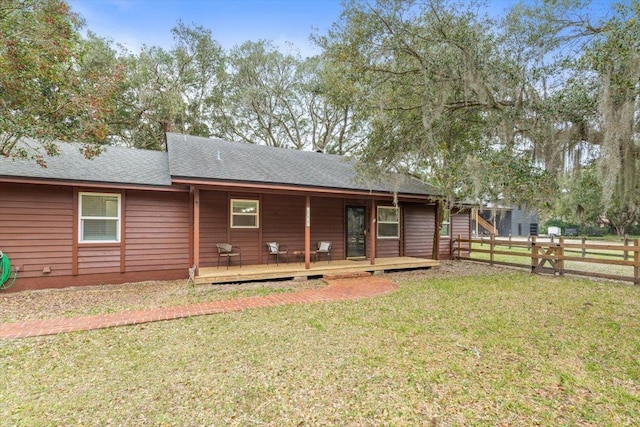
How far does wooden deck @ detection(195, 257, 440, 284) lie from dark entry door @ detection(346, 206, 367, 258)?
62 cm

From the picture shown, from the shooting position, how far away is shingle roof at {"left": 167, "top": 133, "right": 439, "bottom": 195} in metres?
7.13

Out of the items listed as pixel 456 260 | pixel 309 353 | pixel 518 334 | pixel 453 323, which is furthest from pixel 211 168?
pixel 456 260

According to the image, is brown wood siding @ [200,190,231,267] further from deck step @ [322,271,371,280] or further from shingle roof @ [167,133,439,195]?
deck step @ [322,271,371,280]

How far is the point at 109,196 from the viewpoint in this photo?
7160mm

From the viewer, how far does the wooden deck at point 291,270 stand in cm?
701

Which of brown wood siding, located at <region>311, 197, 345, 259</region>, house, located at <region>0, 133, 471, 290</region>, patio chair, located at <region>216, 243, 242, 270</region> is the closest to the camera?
house, located at <region>0, 133, 471, 290</region>

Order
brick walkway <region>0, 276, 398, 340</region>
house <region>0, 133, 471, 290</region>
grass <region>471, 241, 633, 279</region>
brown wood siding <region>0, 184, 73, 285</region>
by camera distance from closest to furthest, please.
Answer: brick walkway <region>0, 276, 398, 340</region>, brown wood siding <region>0, 184, 73, 285</region>, house <region>0, 133, 471, 290</region>, grass <region>471, 241, 633, 279</region>

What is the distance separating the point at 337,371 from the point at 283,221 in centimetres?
616

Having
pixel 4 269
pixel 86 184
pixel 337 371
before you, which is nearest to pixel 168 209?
pixel 86 184

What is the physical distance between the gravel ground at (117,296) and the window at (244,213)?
1838 millimetres

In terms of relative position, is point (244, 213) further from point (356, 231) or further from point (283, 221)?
point (356, 231)

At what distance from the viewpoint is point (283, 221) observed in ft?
29.6

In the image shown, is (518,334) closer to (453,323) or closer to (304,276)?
(453,323)

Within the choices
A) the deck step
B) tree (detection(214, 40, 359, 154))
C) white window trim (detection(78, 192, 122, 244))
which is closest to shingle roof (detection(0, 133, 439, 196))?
white window trim (detection(78, 192, 122, 244))
